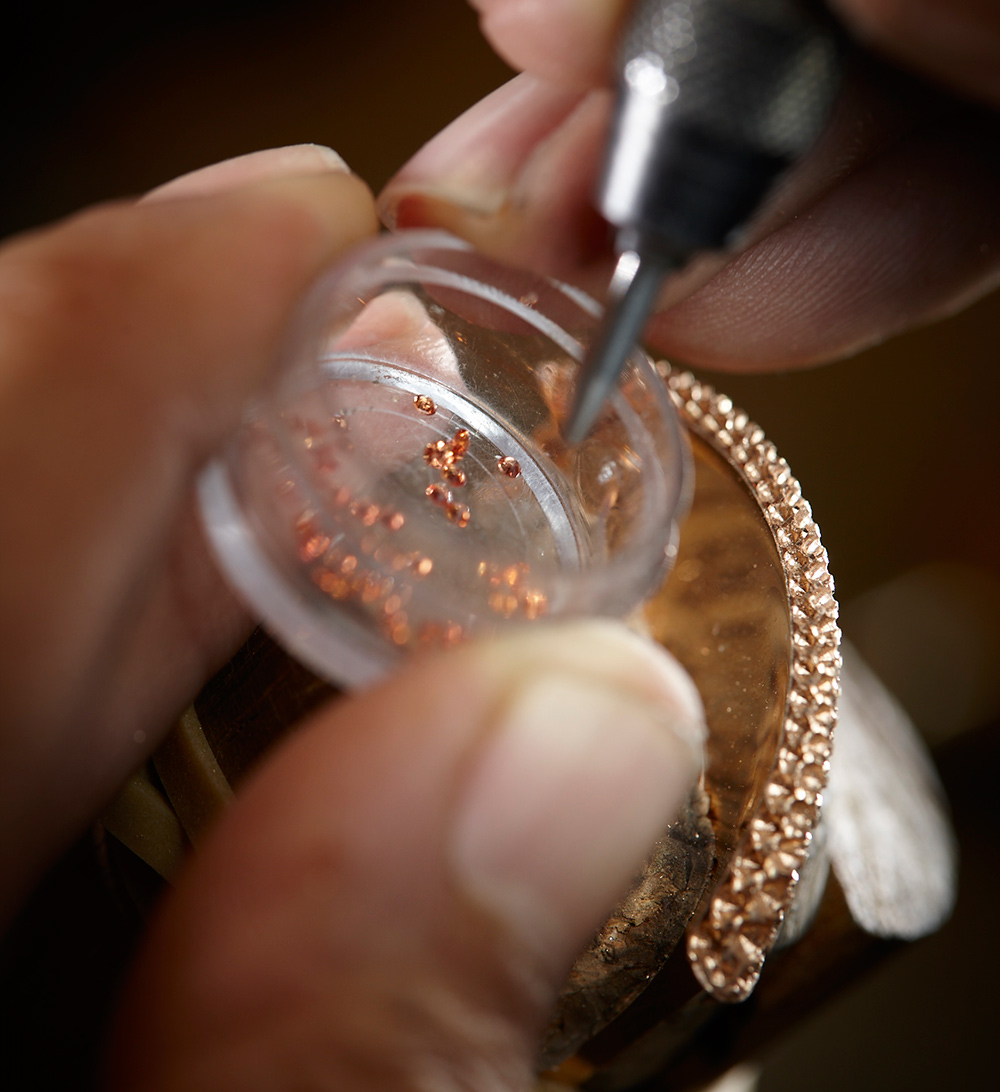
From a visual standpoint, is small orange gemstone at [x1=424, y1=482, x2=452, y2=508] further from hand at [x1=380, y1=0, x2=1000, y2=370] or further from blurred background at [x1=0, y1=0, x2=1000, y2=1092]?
blurred background at [x1=0, y1=0, x2=1000, y2=1092]

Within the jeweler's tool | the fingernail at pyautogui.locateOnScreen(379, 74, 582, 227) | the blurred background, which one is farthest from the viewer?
the blurred background

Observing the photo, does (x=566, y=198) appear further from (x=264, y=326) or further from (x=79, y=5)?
(x=79, y=5)

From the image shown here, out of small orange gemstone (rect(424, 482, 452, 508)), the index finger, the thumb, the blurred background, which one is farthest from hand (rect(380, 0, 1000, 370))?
the blurred background

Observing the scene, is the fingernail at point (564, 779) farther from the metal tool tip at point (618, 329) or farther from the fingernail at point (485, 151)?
the fingernail at point (485, 151)

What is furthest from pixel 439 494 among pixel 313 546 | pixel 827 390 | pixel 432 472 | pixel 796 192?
pixel 827 390

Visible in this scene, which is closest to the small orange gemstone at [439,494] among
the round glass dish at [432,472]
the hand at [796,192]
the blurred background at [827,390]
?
the round glass dish at [432,472]

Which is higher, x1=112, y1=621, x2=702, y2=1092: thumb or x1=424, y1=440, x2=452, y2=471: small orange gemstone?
x1=424, y1=440, x2=452, y2=471: small orange gemstone
